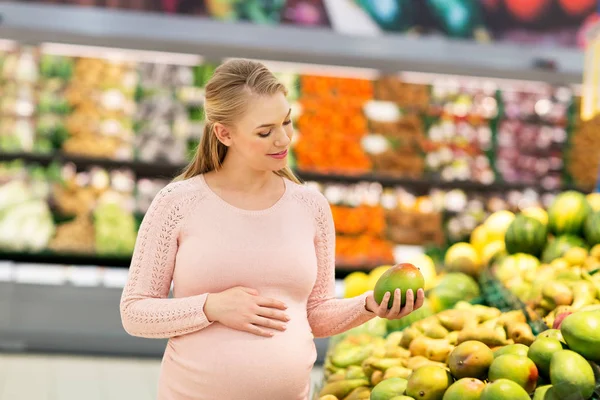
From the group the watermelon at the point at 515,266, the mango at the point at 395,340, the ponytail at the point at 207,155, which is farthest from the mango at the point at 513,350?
the watermelon at the point at 515,266

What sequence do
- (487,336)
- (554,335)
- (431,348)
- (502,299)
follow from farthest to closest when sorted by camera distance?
1. (502,299)
2. (431,348)
3. (487,336)
4. (554,335)

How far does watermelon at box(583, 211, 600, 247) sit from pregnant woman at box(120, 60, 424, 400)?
1.61 m

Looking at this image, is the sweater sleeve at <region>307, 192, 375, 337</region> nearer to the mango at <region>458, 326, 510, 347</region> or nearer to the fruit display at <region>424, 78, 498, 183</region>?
the mango at <region>458, 326, 510, 347</region>

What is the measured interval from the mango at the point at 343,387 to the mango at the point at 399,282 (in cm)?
70

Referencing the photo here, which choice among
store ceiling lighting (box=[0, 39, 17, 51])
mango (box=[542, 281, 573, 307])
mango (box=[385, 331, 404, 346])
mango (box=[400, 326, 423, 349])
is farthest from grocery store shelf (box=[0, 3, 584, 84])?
mango (box=[542, 281, 573, 307])

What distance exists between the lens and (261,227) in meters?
2.12

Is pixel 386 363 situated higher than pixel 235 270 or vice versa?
pixel 235 270

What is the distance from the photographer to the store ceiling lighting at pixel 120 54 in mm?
6920

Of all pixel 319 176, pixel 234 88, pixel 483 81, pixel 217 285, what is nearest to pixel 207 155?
pixel 234 88

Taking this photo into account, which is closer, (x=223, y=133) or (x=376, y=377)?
(x=223, y=133)

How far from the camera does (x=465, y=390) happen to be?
2186 mm

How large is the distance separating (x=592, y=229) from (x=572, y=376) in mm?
1564

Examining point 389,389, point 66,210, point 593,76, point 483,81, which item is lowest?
point 66,210

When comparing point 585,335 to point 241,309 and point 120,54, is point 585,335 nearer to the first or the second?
point 241,309
